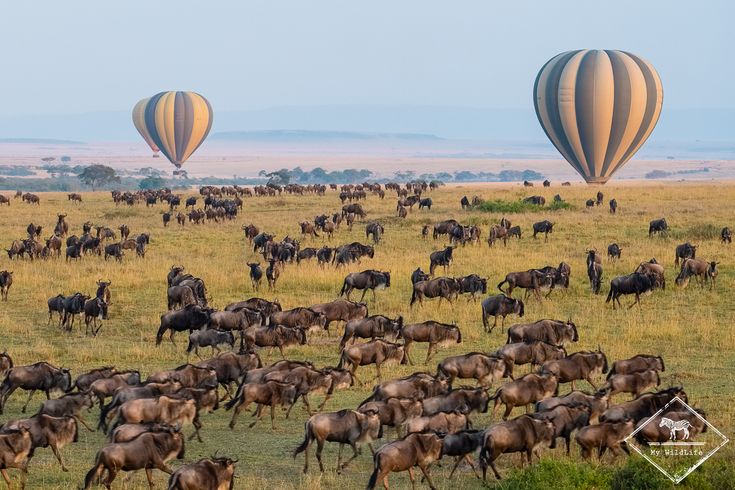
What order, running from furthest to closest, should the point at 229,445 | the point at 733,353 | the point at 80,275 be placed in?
the point at 80,275, the point at 733,353, the point at 229,445

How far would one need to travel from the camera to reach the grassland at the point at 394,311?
1302cm

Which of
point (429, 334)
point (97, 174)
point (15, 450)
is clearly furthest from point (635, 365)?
point (97, 174)

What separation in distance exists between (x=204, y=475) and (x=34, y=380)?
6118mm

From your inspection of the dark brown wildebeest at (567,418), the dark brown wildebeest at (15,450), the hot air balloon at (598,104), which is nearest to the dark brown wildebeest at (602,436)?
the dark brown wildebeest at (567,418)

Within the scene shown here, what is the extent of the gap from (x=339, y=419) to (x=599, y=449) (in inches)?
122

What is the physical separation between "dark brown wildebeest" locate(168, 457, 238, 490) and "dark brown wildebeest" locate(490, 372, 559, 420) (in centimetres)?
483

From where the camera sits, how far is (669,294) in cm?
2755

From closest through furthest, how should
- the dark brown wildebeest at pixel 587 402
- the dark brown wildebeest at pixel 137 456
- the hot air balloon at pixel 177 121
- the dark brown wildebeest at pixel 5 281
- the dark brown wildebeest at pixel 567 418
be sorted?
the dark brown wildebeest at pixel 137 456 < the dark brown wildebeest at pixel 567 418 < the dark brown wildebeest at pixel 587 402 < the dark brown wildebeest at pixel 5 281 < the hot air balloon at pixel 177 121

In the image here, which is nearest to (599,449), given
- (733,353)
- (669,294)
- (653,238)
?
(733,353)

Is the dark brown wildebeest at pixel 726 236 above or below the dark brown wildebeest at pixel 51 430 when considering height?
above

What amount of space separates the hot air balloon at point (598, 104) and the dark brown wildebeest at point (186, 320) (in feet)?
185

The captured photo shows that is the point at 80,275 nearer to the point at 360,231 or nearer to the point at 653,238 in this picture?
the point at 360,231

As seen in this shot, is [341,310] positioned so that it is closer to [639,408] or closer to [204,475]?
[639,408]

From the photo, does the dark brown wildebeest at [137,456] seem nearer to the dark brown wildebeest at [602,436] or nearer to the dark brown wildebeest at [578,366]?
the dark brown wildebeest at [602,436]
